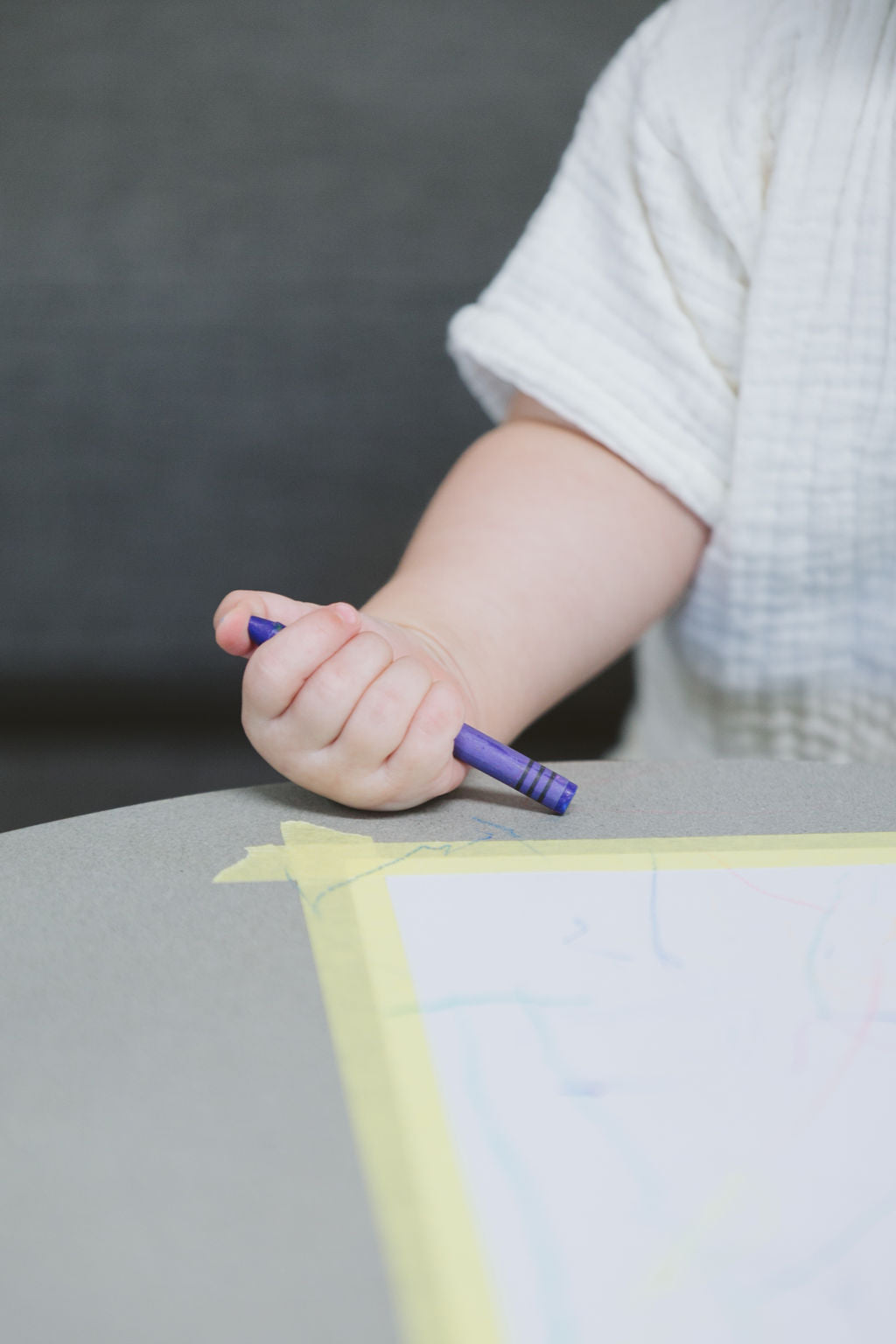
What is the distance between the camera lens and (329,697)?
31 cm

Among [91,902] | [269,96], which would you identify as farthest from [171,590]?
[91,902]

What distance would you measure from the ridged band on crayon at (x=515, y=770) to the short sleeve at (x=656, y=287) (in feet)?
0.63

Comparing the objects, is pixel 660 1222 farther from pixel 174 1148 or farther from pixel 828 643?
pixel 828 643

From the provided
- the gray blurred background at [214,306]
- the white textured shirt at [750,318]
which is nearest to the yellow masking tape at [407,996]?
the white textured shirt at [750,318]

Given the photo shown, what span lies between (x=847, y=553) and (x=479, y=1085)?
0.35 meters

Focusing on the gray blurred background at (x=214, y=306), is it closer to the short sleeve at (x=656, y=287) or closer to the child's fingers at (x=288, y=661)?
the short sleeve at (x=656, y=287)

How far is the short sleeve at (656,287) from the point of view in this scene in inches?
18.2

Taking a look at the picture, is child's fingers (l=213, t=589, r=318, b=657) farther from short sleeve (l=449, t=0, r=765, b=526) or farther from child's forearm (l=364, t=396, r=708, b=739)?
short sleeve (l=449, t=0, r=765, b=526)

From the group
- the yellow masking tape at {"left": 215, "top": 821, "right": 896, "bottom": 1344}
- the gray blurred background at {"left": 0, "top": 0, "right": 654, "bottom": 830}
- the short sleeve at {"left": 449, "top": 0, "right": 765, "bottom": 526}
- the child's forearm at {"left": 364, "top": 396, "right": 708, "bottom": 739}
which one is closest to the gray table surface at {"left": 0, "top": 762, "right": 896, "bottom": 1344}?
the yellow masking tape at {"left": 215, "top": 821, "right": 896, "bottom": 1344}

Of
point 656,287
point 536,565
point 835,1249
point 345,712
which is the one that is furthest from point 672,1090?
point 656,287

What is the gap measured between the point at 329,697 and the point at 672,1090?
0.14 meters

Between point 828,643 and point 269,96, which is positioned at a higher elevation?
point 269,96

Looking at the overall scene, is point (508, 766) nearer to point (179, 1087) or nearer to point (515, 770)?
point (515, 770)

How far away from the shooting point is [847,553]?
49 centimetres
